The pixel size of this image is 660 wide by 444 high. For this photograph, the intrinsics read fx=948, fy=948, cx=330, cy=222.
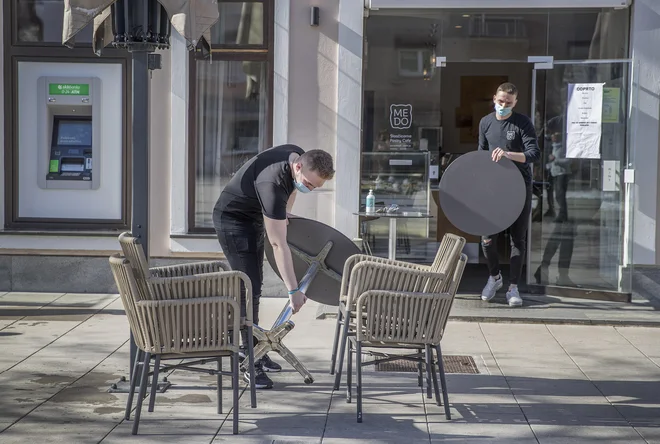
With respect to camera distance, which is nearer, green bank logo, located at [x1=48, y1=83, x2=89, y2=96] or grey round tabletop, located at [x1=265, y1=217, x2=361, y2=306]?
grey round tabletop, located at [x1=265, y1=217, x2=361, y2=306]

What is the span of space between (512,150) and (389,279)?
11.0ft

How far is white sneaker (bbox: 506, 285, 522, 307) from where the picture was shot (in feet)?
27.4

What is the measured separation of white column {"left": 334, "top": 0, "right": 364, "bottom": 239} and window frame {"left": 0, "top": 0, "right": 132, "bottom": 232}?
2053mm

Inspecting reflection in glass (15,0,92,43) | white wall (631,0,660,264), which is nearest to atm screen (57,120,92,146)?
reflection in glass (15,0,92,43)

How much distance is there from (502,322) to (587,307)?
0.91m

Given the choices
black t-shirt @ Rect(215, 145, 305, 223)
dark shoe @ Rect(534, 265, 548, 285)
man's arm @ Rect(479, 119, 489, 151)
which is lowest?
dark shoe @ Rect(534, 265, 548, 285)

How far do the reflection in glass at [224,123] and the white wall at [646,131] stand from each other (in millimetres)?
3443

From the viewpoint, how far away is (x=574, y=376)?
20.5 feet

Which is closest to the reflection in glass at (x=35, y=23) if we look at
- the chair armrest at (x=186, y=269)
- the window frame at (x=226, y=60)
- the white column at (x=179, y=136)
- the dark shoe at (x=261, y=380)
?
the white column at (x=179, y=136)

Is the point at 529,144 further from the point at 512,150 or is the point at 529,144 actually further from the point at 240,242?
the point at 240,242

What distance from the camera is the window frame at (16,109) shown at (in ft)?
29.7

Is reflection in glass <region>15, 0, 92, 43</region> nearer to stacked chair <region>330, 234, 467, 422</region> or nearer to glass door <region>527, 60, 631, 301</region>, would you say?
glass door <region>527, 60, 631, 301</region>

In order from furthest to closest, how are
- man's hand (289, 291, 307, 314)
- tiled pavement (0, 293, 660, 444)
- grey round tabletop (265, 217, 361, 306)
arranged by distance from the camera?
1. grey round tabletop (265, 217, 361, 306)
2. man's hand (289, 291, 307, 314)
3. tiled pavement (0, 293, 660, 444)

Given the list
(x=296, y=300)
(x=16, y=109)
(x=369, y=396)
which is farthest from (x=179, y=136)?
(x=369, y=396)
